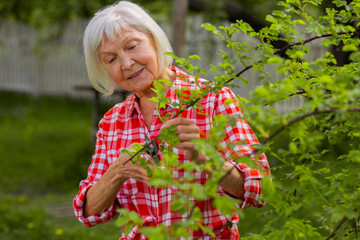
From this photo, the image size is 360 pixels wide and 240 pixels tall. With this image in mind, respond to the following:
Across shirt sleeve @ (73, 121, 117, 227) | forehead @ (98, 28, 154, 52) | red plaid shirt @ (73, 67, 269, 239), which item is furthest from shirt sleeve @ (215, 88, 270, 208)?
shirt sleeve @ (73, 121, 117, 227)

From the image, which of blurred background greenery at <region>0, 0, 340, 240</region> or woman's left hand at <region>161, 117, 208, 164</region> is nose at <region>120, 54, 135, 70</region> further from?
blurred background greenery at <region>0, 0, 340, 240</region>

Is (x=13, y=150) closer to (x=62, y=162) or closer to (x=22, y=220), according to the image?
(x=62, y=162)

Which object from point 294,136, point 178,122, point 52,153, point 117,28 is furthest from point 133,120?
point 52,153

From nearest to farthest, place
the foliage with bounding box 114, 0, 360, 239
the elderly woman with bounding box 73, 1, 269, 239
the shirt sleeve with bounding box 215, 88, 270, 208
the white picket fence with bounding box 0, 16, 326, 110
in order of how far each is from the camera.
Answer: the foliage with bounding box 114, 0, 360, 239 < the shirt sleeve with bounding box 215, 88, 270, 208 < the elderly woman with bounding box 73, 1, 269, 239 < the white picket fence with bounding box 0, 16, 326, 110

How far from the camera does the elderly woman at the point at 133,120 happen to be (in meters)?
2.10

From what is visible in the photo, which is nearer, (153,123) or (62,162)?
(153,123)

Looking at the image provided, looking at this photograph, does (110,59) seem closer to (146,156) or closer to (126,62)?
(126,62)

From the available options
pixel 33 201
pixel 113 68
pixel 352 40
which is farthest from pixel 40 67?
pixel 352 40

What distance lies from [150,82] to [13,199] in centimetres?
439

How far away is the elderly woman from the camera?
210 centimetres

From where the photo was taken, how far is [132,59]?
2.23 metres

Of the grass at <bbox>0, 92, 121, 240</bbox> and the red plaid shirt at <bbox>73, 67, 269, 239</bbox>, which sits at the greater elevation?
the red plaid shirt at <bbox>73, 67, 269, 239</bbox>

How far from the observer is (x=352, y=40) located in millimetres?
1565

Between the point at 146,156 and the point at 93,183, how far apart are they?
38 centimetres
